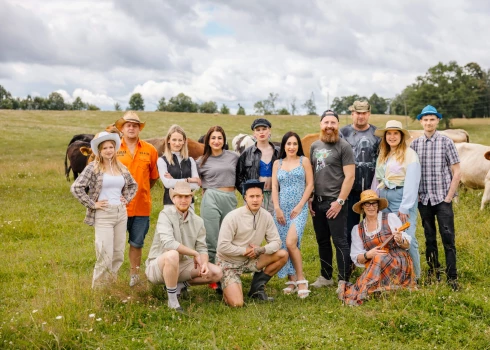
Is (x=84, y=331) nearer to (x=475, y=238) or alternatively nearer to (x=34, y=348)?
(x=34, y=348)

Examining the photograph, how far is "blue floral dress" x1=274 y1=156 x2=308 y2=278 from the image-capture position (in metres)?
6.14

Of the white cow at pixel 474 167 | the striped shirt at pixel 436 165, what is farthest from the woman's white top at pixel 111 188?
the white cow at pixel 474 167

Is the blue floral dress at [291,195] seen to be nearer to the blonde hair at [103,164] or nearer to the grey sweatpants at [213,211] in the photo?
the grey sweatpants at [213,211]

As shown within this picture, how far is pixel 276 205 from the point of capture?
20.2 feet

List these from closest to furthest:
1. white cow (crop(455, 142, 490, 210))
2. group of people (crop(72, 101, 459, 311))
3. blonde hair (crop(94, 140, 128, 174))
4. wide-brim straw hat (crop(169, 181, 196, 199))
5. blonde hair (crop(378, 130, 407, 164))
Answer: wide-brim straw hat (crop(169, 181, 196, 199)) < group of people (crop(72, 101, 459, 311)) < blonde hair (crop(94, 140, 128, 174)) < blonde hair (crop(378, 130, 407, 164)) < white cow (crop(455, 142, 490, 210))

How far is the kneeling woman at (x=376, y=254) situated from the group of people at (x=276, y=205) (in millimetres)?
14

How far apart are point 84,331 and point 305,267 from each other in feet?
12.3

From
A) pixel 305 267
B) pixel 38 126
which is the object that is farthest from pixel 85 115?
pixel 305 267

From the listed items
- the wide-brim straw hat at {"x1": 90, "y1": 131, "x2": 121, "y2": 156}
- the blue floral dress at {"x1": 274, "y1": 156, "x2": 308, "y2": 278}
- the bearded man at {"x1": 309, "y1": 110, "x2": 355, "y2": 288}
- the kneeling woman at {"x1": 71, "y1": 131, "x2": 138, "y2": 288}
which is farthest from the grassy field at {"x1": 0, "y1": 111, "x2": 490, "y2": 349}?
the wide-brim straw hat at {"x1": 90, "y1": 131, "x2": 121, "y2": 156}

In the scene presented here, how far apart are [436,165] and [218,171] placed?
111 inches

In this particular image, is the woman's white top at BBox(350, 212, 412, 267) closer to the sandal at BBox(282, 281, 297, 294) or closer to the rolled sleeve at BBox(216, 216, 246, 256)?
the sandal at BBox(282, 281, 297, 294)

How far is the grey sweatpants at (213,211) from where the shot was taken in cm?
623

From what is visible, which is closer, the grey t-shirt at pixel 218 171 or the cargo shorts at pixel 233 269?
the cargo shorts at pixel 233 269

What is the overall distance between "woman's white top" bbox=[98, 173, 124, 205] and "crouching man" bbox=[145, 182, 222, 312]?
0.65m
